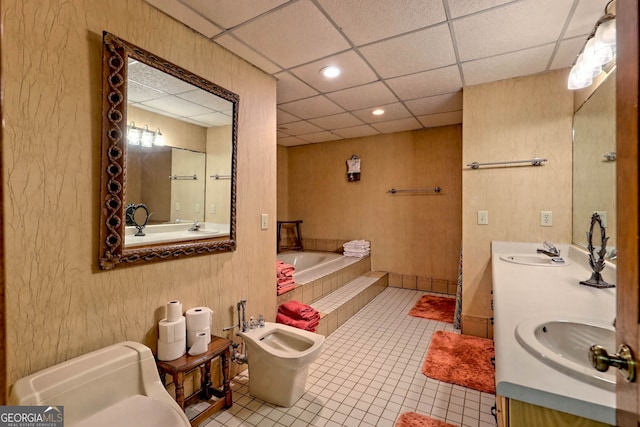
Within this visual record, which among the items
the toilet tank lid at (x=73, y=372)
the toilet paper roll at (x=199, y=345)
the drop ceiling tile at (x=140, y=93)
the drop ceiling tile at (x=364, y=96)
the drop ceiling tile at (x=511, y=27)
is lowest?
the toilet paper roll at (x=199, y=345)

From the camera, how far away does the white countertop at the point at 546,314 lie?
0.64 meters

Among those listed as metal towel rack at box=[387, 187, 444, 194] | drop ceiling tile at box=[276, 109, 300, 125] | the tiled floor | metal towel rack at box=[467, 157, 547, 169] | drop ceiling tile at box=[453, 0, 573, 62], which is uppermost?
drop ceiling tile at box=[276, 109, 300, 125]

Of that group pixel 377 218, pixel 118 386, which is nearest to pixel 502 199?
pixel 377 218

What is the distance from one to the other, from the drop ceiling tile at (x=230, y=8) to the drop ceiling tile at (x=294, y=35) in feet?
0.18

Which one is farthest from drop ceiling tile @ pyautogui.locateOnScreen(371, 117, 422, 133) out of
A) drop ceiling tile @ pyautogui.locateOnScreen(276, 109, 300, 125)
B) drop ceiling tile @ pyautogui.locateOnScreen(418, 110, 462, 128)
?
drop ceiling tile @ pyautogui.locateOnScreen(276, 109, 300, 125)

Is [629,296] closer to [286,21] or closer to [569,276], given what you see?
[569,276]

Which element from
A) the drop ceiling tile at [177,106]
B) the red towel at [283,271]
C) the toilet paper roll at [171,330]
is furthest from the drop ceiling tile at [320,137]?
the toilet paper roll at [171,330]

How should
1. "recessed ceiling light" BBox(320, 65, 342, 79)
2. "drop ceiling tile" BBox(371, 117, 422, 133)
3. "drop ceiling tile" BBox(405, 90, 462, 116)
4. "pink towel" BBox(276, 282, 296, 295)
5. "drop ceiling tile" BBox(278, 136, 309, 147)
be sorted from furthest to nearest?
"drop ceiling tile" BBox(278, 136, 309, 147) → "drop ceiling tile" BBox(371, 117, 422, 133) → "drop ceiling tile" BBox(405, 90, 462, 116) → "pink towel" BBox(276, 282, 296, 295) → "recessed ceiling light" BBox(320, 65, 342, 79)

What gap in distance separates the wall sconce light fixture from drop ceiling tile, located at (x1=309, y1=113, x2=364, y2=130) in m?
2.13

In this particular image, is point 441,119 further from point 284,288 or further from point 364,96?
point 284,288

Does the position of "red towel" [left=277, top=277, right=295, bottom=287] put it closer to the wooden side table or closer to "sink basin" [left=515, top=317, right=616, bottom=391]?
the wooden side table

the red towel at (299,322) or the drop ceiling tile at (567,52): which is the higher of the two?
the drop ceiling tile at (567,52)

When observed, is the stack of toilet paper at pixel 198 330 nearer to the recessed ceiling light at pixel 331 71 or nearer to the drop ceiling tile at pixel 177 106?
the drop ceiling tile at pixel 177 106

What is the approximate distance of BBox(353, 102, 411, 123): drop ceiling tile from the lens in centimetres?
318
